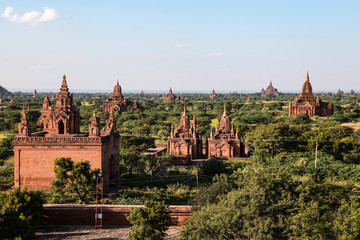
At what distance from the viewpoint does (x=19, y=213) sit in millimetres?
20031

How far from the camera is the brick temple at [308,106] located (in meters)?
91.1

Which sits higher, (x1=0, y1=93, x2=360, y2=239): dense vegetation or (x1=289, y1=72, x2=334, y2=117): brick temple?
(x1=289, y1=72, x2=334, y2=117): brick temple

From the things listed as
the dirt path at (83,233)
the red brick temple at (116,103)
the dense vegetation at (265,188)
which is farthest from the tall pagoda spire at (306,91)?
the dirt path at (83,233)

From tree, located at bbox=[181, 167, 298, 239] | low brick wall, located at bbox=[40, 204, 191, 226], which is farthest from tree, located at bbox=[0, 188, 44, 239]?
tree, located at bbox=[181, 167, 298, 239]

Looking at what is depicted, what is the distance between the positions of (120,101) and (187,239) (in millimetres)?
94067

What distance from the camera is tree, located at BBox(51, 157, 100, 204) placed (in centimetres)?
2456

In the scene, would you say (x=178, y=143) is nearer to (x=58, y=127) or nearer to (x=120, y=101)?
(x=58, y=127)

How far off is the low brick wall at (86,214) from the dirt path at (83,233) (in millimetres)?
404

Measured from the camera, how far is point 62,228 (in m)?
22.5

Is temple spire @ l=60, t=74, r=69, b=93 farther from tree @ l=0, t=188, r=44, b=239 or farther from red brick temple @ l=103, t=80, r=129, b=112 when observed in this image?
red brick temple @ l=103, t=80, r=129, b=112

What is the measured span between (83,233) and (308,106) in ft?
258

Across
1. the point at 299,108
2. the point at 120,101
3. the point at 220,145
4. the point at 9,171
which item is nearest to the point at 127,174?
the point at 9,171

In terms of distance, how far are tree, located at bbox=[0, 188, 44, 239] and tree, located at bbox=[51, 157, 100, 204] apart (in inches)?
107

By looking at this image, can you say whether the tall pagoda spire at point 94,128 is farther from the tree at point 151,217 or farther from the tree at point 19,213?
the tree at point 151,217
